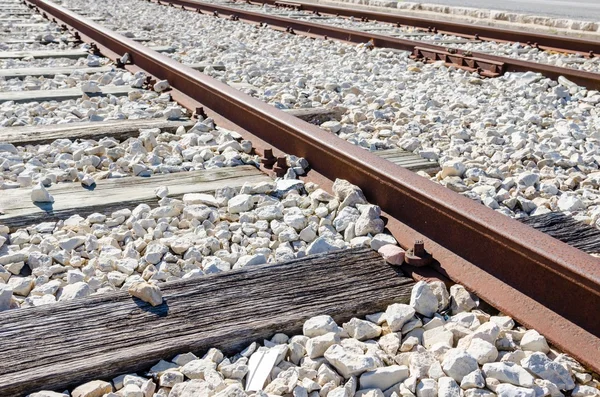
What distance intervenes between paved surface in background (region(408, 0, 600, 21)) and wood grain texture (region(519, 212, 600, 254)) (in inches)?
431

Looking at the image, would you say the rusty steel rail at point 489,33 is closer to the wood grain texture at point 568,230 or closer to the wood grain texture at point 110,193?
the wood grain texture at point 568,230

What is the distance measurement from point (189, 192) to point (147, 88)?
2.44 meters

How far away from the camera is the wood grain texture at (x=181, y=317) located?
A: 1658mm

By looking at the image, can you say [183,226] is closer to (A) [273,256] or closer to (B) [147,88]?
(A) [273,256]

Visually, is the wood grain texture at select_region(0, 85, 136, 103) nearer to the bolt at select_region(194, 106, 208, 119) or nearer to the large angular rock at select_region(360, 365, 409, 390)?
the bolt at select_region(194, 106, 208, 119)

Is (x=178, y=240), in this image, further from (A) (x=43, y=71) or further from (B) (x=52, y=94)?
(A) (x=43, y=71)

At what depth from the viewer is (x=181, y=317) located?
6.11ft

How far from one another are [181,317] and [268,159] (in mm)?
1459

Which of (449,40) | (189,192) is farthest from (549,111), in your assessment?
(449,40)

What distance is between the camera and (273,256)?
2.33 metres

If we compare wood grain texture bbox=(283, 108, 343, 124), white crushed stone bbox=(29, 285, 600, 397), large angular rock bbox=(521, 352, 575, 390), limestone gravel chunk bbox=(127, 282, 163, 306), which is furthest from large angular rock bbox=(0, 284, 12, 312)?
wood grain texture bbox=(283, 108, 343, 124)

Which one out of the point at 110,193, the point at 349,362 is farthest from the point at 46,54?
the point at 349,362

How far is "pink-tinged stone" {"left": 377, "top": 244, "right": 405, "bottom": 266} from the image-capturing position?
2.20 m

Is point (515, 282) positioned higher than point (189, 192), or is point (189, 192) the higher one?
point (515, 282)
